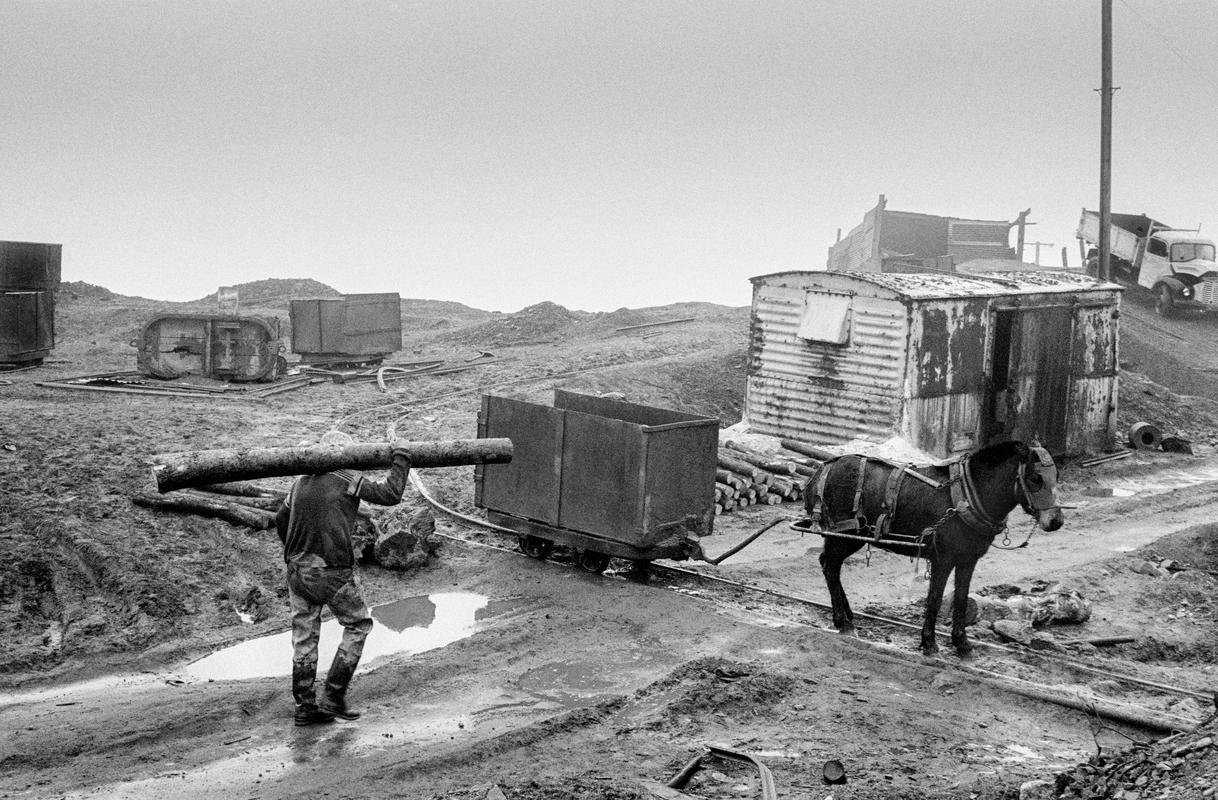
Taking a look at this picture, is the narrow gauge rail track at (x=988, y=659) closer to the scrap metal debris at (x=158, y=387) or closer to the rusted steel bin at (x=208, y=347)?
the scrap metal debris at (x=158, y=387)

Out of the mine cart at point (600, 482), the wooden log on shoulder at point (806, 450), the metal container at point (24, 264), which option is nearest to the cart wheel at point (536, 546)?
the mine cart at point (600, 482)

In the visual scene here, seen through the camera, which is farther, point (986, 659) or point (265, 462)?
point (986, 659)

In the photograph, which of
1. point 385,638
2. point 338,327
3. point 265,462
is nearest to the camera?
point 265,462

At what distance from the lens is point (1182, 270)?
114 ft

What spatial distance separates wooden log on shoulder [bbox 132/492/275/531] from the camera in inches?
525

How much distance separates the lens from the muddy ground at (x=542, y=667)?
809 centimetres

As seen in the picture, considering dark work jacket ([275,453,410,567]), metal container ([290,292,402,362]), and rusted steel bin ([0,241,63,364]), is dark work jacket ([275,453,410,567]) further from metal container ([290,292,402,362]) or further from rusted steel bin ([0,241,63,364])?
rusted steel bin ([0,241,63,364])

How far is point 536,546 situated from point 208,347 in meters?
11.0

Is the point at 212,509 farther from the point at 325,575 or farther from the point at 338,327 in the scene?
the point at 338,327

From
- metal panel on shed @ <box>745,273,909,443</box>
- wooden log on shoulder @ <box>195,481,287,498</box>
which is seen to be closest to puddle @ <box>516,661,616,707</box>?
wooden log on shoulder @ <box>195,481,287,498</box>

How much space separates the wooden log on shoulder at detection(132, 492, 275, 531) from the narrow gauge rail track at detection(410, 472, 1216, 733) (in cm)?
217

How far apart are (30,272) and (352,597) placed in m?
21.9

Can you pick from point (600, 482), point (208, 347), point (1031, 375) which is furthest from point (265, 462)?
point (1031, 375)

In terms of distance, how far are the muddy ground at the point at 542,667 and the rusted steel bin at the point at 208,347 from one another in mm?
4299
